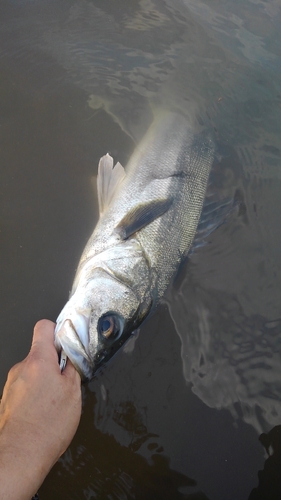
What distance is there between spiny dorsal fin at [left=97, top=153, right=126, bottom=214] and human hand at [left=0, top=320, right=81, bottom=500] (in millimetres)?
1524

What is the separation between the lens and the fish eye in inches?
93.6

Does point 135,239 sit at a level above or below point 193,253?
above

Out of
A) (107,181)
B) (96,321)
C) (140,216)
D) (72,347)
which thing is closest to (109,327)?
(96,321)

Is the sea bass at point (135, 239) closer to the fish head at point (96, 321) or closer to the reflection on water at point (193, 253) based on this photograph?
the fish head at point (96, 321)

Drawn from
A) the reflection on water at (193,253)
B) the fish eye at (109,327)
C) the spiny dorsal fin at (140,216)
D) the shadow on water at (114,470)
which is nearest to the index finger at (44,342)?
the fish eye at (109,327)

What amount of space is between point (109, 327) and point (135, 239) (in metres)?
0.83

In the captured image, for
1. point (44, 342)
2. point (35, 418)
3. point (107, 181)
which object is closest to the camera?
point (35, 418)

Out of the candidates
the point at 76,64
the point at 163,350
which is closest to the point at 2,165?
the point at 76,64

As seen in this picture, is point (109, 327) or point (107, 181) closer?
point (109, 327)

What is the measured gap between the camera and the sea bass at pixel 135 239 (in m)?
2.34

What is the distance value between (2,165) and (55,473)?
2.65 m

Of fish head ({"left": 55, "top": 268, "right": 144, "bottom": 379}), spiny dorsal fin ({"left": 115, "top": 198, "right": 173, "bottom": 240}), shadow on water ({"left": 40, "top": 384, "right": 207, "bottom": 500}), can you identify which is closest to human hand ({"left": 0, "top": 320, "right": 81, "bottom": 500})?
fish head ({"left": 55, "top": 268, "right": 144, "bottom": 379})

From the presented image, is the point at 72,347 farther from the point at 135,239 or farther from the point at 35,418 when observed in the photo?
the point at 135,239

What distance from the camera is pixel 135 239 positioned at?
2.94 metres
